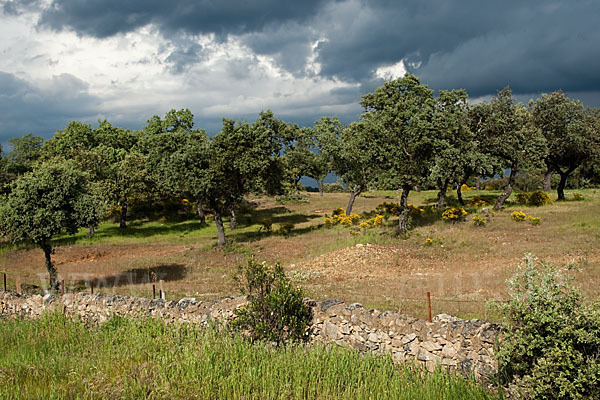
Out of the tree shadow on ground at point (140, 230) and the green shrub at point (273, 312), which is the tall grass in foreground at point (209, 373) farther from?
the tree shadow on ground at point (140, 230)

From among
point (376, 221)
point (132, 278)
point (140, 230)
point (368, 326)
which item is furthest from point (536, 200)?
point (140, 230)

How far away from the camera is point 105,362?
32.1ft

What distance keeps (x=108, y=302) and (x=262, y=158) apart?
21.9 meters

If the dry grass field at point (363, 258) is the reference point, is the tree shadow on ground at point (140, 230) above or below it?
above

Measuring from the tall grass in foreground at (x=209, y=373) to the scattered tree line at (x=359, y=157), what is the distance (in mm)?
13676

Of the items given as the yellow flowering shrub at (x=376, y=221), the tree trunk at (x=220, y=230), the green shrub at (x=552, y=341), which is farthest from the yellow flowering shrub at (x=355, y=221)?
the green shrub at (x=552, y=341)

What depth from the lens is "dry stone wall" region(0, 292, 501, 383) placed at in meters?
9.41

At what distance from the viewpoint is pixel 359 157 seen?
130 feet

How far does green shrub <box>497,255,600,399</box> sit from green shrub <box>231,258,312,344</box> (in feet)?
17.6

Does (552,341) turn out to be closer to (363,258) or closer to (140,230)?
(363,258)

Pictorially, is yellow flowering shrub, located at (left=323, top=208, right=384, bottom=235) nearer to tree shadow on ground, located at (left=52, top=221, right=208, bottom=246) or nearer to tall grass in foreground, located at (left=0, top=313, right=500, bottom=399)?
tree shadow on ground, located at (left=52, top=221, right=208, bottom=246)

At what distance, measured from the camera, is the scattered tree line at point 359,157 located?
2341cm

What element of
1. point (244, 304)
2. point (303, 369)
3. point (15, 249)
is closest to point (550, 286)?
point (303, 369)

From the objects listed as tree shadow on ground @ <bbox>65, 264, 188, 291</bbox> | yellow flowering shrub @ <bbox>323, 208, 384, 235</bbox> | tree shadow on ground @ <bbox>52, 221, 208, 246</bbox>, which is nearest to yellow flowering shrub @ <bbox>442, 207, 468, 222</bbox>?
yellow flowering shrub @ <bbox>323, 208, 384, 235</bbox>
